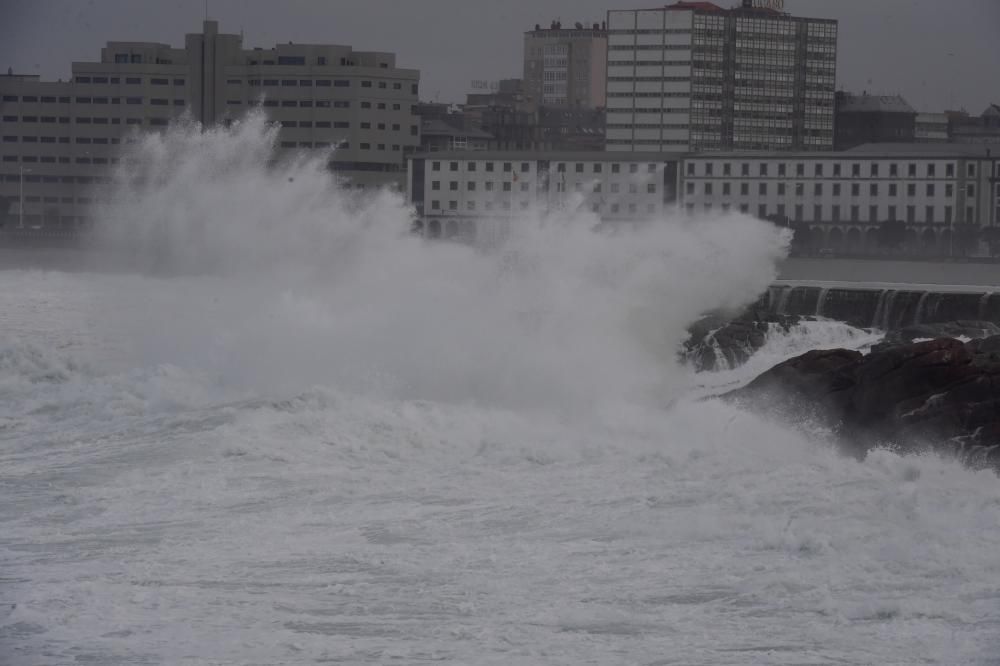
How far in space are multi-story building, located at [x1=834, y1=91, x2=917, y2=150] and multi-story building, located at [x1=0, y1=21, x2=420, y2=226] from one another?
97.7ft

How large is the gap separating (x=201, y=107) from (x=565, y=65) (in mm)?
51548

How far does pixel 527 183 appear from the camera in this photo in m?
71.8

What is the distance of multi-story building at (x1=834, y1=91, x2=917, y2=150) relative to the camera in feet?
322

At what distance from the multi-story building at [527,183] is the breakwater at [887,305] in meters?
33.6

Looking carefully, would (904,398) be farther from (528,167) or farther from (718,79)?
(718,79)

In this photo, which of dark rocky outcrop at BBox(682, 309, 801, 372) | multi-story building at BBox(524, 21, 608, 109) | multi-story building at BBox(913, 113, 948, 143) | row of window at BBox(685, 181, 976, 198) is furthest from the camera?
multi-story building at BBox(524, 21, 608, 109)

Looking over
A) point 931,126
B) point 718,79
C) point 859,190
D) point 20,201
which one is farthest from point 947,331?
point 931,126

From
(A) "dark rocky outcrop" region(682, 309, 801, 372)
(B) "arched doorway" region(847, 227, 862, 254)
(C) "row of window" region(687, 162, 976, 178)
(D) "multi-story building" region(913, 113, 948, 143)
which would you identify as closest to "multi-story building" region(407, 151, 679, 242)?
(C) "row of window" region(687, 162, 976, 178)

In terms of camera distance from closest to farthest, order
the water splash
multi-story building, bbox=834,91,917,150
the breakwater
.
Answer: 1. the water splash
2. the breakwater
3. multi-story building, bbox=834,91,917,150

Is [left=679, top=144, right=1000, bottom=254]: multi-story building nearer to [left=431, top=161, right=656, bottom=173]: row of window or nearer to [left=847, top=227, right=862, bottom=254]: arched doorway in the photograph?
[left=847, top=227, right=862, bottom=254]: arched doorway

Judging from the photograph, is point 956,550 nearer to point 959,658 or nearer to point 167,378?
point 959,658

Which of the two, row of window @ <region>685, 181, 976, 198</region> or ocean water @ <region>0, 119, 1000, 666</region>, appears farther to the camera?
row of window @ <region>685, 181, 976, 198</region>

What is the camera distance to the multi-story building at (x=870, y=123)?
98188 millimetres

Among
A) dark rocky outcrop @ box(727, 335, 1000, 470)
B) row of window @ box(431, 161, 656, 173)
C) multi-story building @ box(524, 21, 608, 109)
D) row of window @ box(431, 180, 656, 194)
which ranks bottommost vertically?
dark rocky outcrop @ box(727, 335, 1000, 470)
